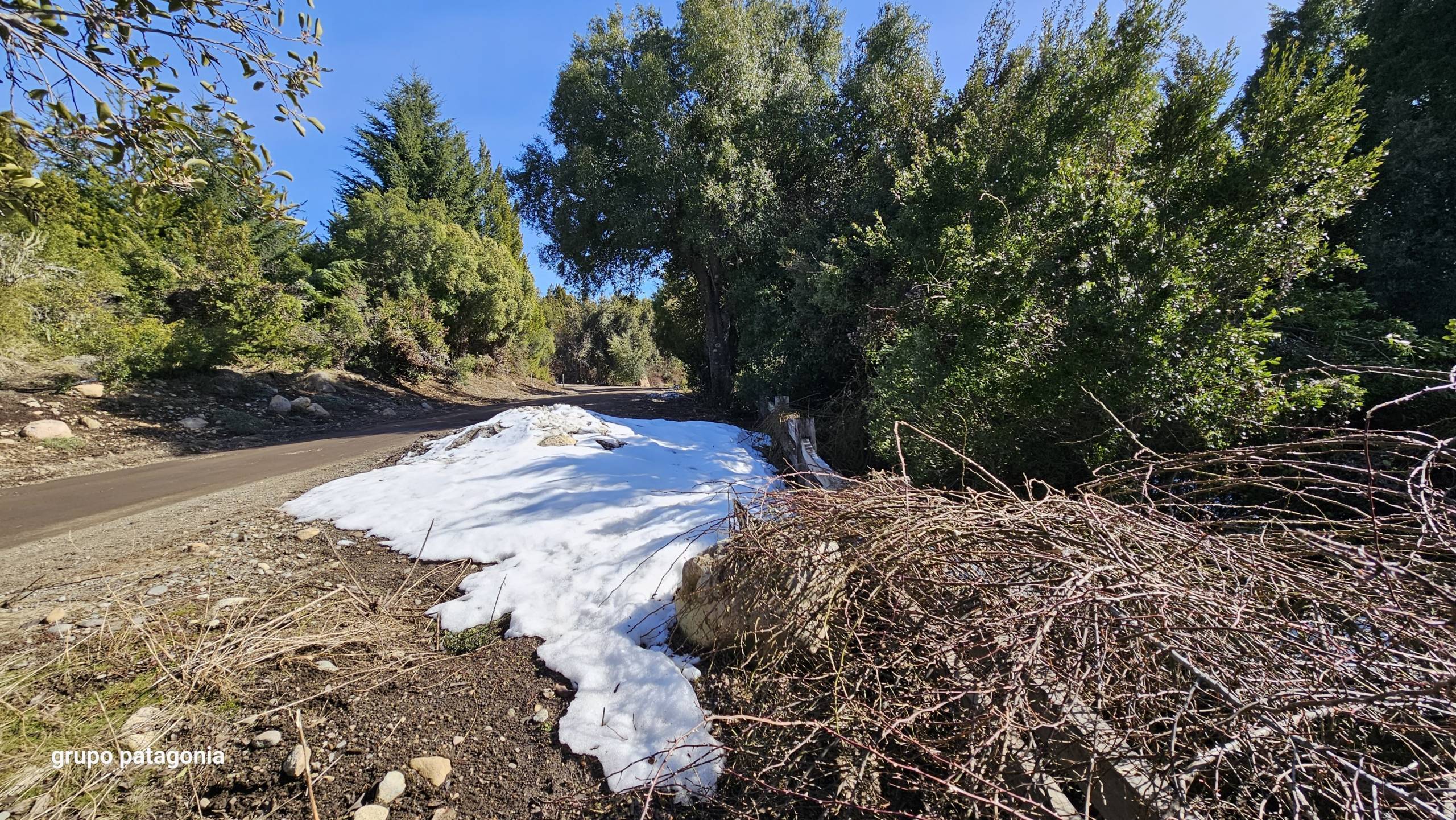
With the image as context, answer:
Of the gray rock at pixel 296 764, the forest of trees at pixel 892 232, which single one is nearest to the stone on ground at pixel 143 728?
the gray rock at pixel 296 764

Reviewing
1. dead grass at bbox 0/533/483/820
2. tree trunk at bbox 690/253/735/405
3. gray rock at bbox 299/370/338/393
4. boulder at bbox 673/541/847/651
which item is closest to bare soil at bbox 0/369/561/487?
gray rock at bbox 299/370/338/393

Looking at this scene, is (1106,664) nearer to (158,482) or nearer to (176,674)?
(176,674)

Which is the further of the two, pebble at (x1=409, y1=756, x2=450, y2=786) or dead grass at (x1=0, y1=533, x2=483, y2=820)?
pebble at (x1=409, y1=756, x2=450, y2=786)

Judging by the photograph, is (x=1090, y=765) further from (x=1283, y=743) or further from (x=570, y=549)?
(x=570, y=549)

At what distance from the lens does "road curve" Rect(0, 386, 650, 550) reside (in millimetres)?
4238

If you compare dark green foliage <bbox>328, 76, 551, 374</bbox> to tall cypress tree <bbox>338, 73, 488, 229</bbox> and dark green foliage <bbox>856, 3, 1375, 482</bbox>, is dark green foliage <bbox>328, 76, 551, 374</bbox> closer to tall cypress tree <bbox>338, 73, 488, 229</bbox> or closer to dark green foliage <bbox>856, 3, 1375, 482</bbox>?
tall cypress tree <bbox>338, 73, 488, 229</bbox>

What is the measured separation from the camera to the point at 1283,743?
3.81 ft

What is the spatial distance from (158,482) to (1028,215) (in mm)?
9604

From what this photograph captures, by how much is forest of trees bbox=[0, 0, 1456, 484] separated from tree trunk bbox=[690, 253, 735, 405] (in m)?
0.09

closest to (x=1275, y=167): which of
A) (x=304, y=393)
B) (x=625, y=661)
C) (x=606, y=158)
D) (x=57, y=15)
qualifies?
(x=625, y=661)

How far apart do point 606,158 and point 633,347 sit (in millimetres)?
20412

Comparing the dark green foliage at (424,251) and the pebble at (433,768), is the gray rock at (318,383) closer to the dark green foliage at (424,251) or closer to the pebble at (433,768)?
the dark green foliage at (424,251)

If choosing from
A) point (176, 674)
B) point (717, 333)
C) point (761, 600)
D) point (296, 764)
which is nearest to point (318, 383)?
point (717, 333)

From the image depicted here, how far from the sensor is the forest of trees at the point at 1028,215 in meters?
3.83
